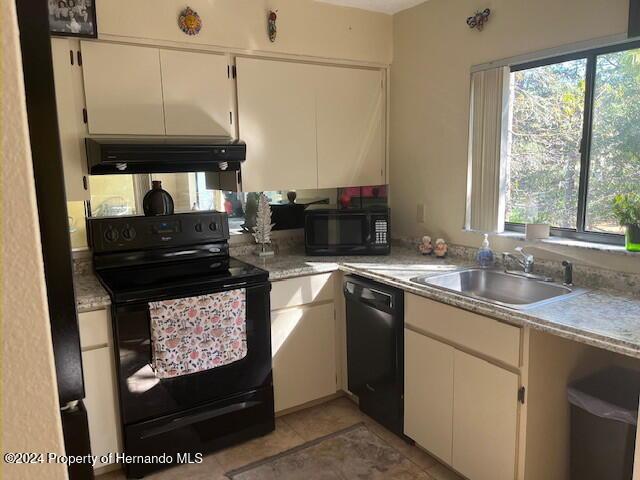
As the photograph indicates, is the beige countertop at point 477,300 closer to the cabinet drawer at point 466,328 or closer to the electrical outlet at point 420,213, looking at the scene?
the cabinet drawer at point 466,328

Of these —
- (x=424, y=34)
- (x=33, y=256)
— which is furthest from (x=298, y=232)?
(x=33, y=256)

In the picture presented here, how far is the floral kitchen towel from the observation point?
2.31 meters

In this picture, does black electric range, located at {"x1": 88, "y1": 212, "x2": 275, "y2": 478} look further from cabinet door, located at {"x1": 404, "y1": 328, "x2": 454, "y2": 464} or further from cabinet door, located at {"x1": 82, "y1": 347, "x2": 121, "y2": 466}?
cabinet door, located at {"x1": 404, "y1": 328, "x2": 454, "y2": 464}

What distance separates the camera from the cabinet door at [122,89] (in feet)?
8.01

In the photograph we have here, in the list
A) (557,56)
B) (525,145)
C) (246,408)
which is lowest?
(246,408)

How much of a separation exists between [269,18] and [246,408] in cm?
222

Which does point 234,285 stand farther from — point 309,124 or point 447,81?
point 447,81

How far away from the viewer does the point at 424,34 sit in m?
3.09

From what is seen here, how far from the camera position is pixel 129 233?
2703mm

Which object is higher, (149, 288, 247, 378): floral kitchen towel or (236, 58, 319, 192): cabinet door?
(236, 58, 319, 192): cabinet door

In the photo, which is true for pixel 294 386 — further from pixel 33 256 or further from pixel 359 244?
pixel 33 256

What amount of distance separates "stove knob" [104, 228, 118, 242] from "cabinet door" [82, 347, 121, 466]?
2.16 feet

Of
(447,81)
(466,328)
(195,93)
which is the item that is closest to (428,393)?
(466,328)

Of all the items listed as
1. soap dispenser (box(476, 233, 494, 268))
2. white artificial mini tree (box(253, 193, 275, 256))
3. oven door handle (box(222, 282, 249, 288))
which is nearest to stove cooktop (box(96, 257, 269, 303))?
oven door handle (box(222, 282, 249, 288))
